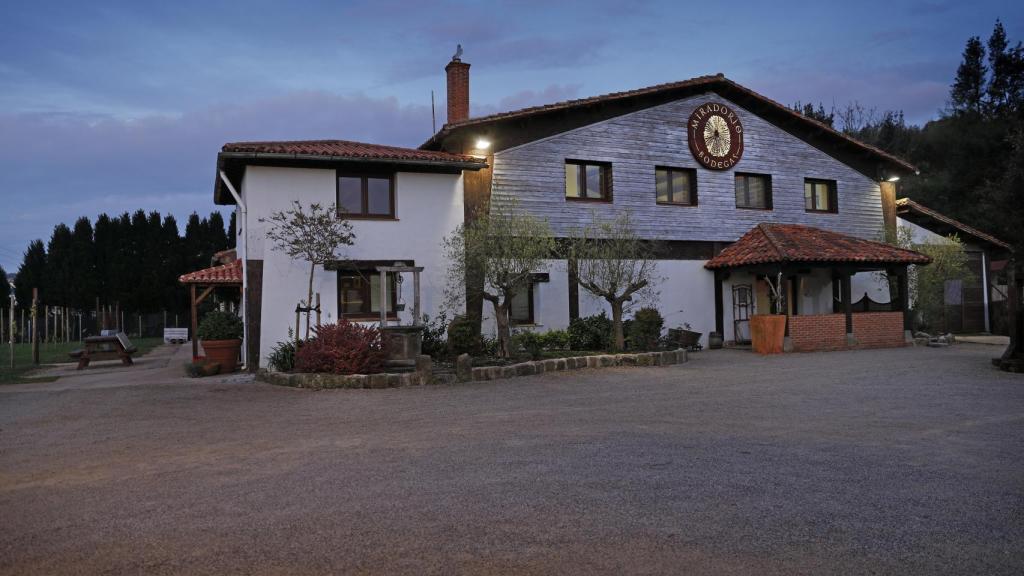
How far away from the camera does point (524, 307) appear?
17.9 m

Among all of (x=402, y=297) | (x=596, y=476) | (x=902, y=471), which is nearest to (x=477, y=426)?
(x=596, y=476)

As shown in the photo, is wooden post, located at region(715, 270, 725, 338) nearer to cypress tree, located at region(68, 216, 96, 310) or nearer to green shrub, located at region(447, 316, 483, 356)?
green shrub, located at region(447, 316, 483, 356)

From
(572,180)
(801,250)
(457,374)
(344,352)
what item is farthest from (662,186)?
(344,352)

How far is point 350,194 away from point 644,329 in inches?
293

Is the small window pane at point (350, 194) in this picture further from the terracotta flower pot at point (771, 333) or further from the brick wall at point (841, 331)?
the brick wall at point (841, 331)

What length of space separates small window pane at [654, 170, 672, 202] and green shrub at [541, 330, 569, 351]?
5.47m

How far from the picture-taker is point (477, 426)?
8.08 metres

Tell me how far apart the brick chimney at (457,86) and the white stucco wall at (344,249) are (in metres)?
2.55

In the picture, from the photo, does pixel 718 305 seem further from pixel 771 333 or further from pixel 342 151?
pixel 342 151

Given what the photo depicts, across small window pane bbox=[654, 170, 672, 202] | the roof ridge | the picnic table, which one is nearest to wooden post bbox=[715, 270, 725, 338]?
the roof ridge

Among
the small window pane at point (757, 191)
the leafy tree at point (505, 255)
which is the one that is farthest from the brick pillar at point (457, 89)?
the small window pane at point (757, 191)

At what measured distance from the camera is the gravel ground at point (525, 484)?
388cm

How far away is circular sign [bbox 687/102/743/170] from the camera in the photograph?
20.4m

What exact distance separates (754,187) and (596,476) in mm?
18049
